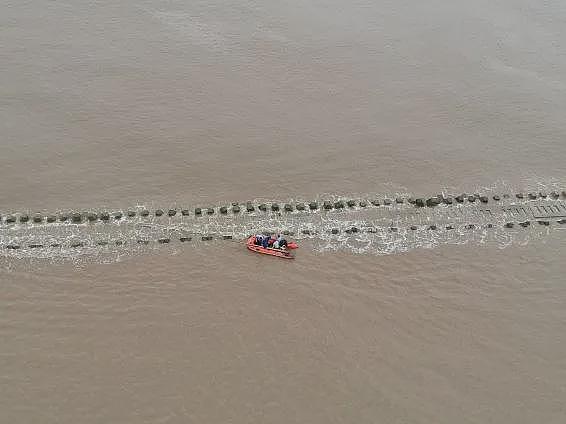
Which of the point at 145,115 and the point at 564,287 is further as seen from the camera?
the point at 145,115

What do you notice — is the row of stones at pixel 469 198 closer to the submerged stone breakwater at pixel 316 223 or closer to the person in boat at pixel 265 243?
the submerged stone breakwater at pixel 316 223

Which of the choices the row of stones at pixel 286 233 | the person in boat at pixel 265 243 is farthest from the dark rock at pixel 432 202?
the person in boat at pixel 265 243

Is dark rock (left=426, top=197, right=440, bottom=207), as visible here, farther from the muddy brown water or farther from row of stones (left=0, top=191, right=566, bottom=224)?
the muddy brown water

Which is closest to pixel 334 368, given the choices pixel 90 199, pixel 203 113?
pixel 90 199

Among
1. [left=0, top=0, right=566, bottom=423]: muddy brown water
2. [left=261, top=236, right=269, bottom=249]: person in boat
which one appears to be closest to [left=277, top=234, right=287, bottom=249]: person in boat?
[left=261, top=236, right=269, bottom=249]: person in boat

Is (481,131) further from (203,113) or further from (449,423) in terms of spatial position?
(449,423)

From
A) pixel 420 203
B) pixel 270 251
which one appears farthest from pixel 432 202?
pixel 270 251

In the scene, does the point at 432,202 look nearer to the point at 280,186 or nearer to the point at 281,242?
the point at 280,186
